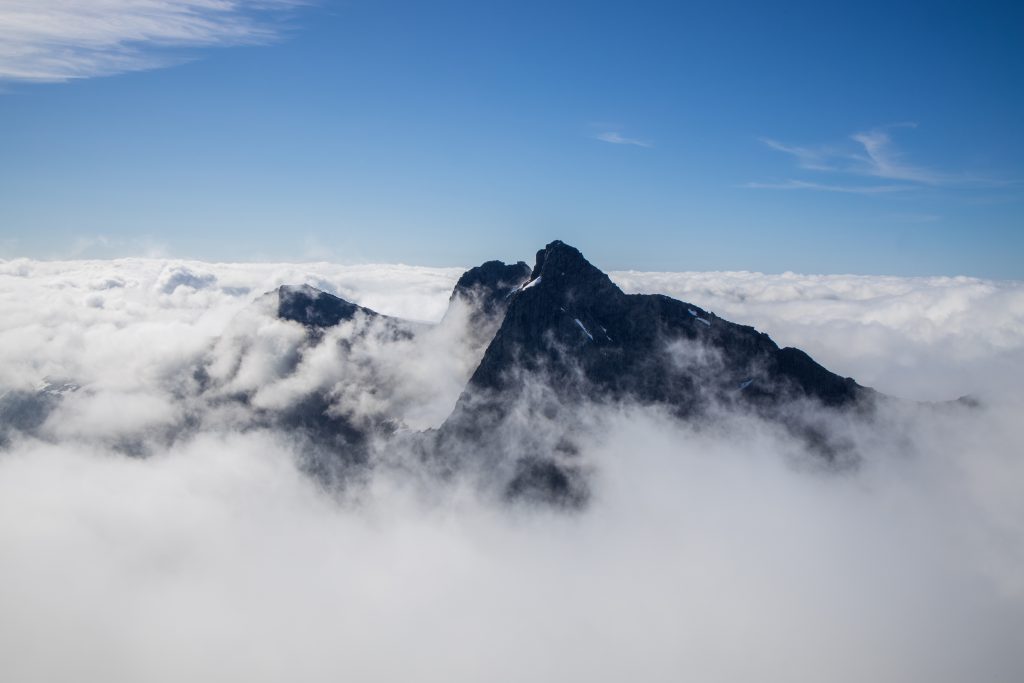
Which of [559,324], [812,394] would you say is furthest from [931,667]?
[559,324]

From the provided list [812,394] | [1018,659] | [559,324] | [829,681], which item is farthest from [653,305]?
[1018,659]

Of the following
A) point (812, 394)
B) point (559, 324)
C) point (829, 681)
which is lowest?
point (829, 681)

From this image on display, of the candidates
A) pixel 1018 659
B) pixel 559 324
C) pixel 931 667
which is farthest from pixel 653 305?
pixel 1018 659

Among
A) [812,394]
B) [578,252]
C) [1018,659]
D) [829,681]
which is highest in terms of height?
[578,252]

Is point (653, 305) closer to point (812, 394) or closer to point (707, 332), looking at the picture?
point (707, 332)

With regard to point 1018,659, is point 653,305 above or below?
above

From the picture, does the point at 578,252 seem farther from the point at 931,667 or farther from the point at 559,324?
the point at 931,667

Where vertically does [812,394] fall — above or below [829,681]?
above

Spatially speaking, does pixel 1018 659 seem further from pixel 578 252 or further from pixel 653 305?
pixel 578 252
